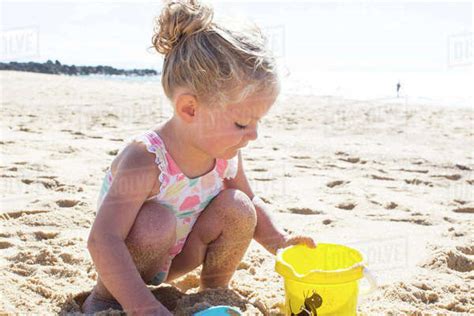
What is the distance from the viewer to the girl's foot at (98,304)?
69.1 inches

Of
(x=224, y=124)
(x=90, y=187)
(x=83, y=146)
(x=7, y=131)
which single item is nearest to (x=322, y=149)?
(x=83, y=146)

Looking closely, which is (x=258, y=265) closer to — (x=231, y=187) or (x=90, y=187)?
(x=231, y=187)

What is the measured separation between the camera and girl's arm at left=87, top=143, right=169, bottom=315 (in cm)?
157

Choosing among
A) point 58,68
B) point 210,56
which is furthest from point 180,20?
point 58,68

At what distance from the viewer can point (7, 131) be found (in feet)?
16.7

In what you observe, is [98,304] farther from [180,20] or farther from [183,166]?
[180,20]

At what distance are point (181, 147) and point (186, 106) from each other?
18 cm

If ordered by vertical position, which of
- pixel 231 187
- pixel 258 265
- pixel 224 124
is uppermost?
pixel 224 124

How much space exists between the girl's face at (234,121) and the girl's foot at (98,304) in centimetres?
57

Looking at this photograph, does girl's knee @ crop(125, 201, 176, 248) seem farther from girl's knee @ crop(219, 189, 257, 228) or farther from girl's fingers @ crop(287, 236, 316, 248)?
girl's fingers @ crop(287, 236, 316, 248)

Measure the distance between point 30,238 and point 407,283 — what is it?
1.51 metres

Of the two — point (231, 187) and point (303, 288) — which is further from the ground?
point (231, 187)

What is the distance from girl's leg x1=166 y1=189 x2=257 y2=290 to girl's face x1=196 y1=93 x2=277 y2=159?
247 mm

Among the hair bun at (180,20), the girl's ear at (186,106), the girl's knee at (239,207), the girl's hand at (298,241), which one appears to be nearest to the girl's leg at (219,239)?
the girl's knee at (239,207)
